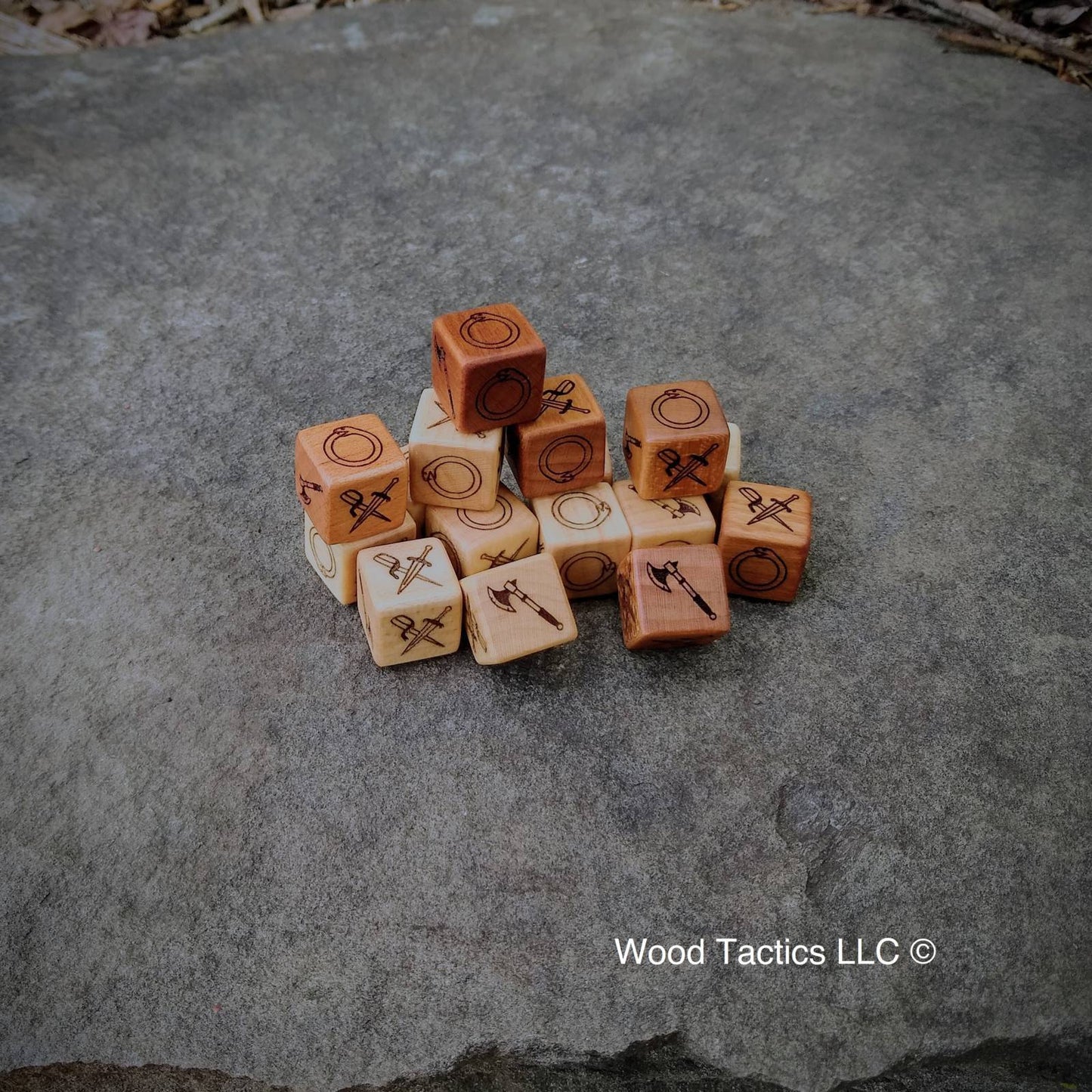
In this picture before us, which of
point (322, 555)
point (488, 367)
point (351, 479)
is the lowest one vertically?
point (322, 555)

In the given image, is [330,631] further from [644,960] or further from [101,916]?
[644,960]

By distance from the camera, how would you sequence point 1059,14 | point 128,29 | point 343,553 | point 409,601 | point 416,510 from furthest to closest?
1. point 128,29
2. point 1059,14
3. point 416,510
4. point 343,553
5. point 409,601

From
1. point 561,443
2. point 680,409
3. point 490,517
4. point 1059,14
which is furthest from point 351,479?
point 1059,14

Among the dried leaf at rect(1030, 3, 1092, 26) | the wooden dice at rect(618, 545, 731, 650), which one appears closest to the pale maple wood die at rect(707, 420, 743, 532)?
the wooden dice at rect(618, 545, 731, 650)

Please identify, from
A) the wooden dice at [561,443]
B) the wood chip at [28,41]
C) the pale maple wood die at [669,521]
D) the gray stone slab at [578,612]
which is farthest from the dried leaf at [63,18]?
the pale maple wood die at [669,521]

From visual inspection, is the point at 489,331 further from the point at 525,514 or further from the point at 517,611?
the point at 517,611

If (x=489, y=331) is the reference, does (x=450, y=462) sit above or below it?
below

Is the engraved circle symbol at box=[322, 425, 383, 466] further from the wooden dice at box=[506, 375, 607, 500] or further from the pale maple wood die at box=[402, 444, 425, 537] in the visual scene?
the wooden dice at box=[506, 375, 607, 500]

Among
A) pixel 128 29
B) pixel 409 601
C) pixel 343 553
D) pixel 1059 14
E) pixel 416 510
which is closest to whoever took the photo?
pixel 409 601
